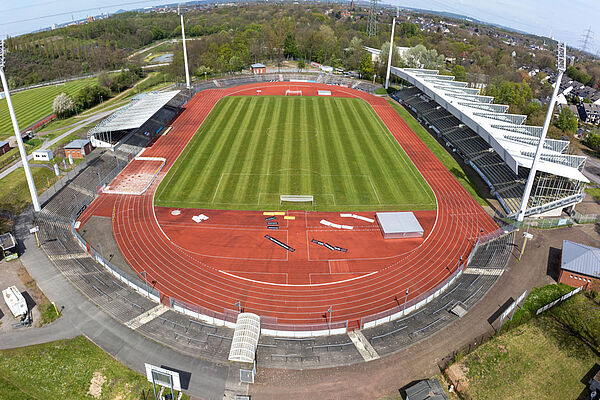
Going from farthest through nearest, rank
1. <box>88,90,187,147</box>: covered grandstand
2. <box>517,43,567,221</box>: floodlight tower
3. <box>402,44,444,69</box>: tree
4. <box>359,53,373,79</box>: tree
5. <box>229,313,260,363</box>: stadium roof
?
<box>402,44,444,69</box>: tree, <box>359,53,373,79</box>: tree, <box>88,90,187,147</box>: covered grandstand, <box>517,43,567,221</box>: floodlight tower, <box>229,313,260,363</box>: stadium roof

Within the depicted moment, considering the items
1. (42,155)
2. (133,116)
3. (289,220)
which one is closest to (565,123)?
(289,220)

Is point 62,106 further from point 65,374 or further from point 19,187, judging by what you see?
point 65,374

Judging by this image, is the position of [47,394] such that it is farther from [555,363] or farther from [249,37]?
[249,37]

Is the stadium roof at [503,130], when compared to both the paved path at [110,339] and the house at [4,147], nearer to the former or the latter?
the paved path at [110,339]

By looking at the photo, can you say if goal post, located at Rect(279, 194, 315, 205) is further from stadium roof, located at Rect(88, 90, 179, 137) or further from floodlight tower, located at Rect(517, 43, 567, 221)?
stadium roof, located at Rect(88, 90, 179, 137)

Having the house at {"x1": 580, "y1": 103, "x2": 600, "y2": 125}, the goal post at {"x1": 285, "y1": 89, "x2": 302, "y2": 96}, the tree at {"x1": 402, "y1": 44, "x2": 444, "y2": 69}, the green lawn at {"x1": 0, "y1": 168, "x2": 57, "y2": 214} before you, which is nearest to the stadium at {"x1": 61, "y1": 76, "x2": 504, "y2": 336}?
the green lawn at {"x1": 0, "y1": 168, "x2": 57, "y2": 214}
